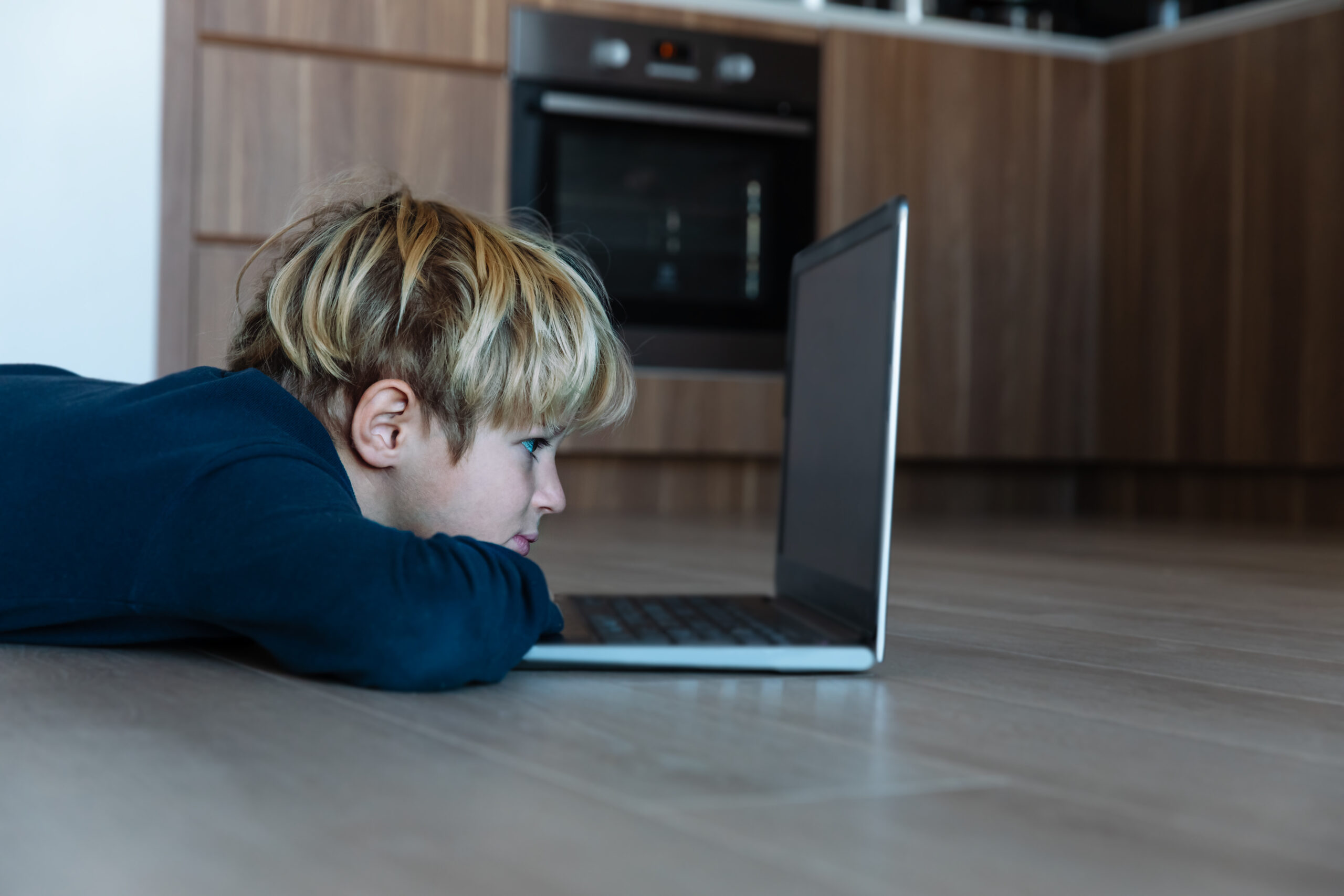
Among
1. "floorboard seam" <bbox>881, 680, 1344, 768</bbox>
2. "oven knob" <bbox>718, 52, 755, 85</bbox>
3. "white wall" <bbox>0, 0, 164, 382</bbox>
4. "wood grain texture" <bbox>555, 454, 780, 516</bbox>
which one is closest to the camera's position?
"floorboard seam" <bbox>881, 680, 1344, 768</bbox>

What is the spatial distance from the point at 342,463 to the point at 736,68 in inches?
96.0

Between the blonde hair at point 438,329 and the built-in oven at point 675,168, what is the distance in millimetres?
2073

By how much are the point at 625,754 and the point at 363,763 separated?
11 centimetres

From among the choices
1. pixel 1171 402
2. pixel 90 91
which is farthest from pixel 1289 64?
pixel 90 91

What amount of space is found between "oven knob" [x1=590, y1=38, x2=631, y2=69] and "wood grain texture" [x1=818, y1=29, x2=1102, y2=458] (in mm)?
515

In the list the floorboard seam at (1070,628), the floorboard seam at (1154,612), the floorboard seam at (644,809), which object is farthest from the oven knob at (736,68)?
the floorboard seam at (644,809)

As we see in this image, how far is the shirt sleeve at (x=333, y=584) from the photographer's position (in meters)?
0.69

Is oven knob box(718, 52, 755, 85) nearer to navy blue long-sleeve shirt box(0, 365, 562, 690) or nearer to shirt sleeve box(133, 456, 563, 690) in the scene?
navy blue long-sleeve shirt box(0, 365, 562, 690)

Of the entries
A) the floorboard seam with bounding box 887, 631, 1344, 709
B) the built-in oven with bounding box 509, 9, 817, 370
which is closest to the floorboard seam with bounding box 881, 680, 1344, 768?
the floorboard seam with bounding box 887, 631, 1344, 709

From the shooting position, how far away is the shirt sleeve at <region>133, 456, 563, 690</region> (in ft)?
2.28

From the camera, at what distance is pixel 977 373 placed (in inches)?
137

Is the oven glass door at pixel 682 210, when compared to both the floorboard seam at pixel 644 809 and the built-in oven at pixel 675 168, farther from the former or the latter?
the floorboard seam at pixel 644 809

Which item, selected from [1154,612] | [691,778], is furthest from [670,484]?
[691,778]

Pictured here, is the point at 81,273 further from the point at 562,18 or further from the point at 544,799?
the point at 544,799
